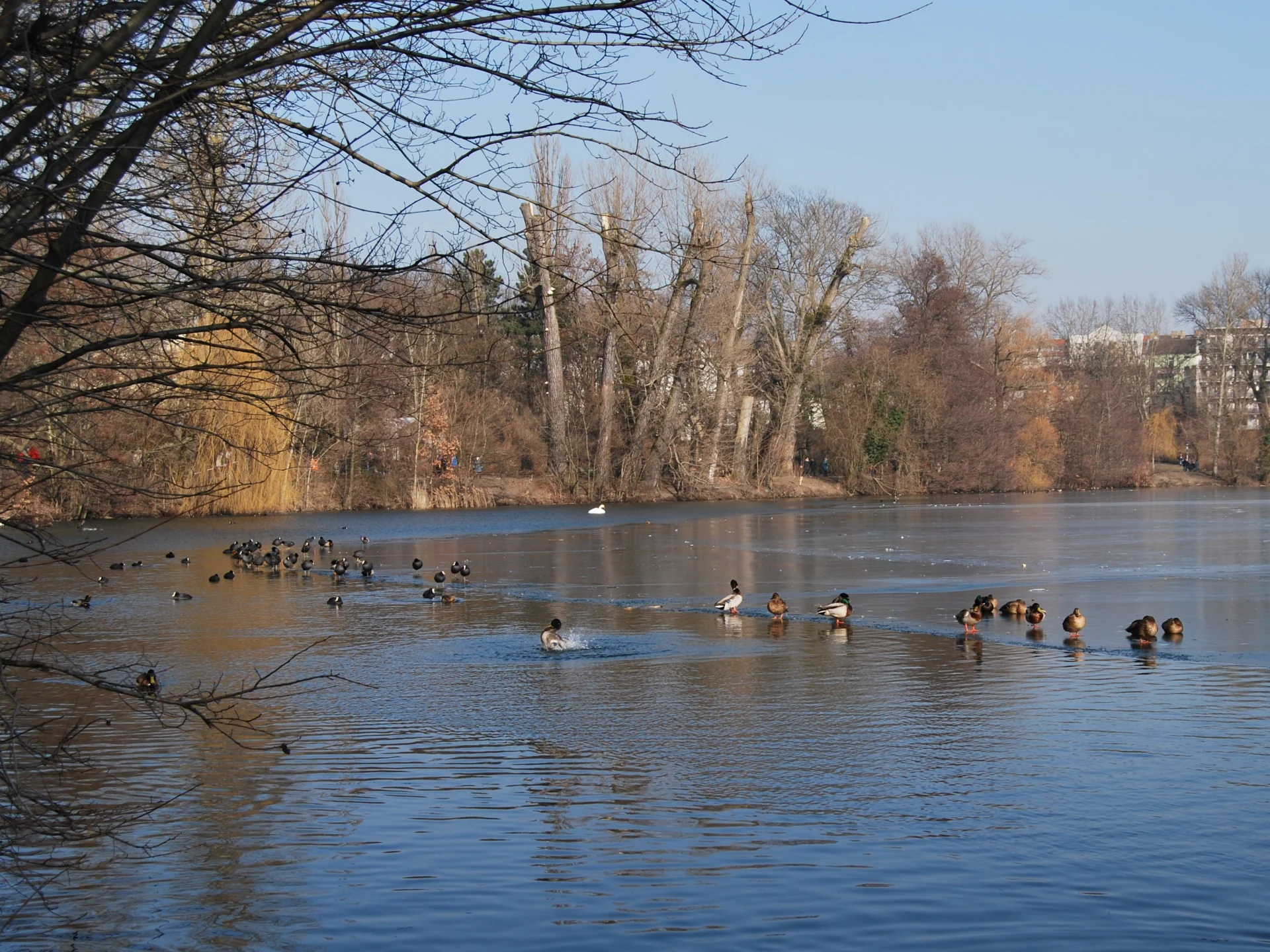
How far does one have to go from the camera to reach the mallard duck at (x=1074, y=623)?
46.8 ft

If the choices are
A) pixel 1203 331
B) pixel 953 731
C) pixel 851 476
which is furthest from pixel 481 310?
pixel 1203 331

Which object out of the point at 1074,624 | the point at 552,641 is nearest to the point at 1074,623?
the point at 1074,624

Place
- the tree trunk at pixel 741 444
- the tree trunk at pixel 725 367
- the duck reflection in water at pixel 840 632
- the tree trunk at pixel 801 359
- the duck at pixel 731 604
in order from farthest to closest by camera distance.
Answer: the tree trunk at pixel 801 359 → the tree trunk at pixel 741 444 → the tree trunk at pixel 725 367 → the duck at pixel 731 604 → the duck reflection in water at pixel 840 632

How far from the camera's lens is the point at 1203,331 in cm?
7538

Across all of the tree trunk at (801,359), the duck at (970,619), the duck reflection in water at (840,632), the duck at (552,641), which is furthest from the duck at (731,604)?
the tree trunk at (801,359)

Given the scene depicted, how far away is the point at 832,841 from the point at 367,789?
3.04 meters

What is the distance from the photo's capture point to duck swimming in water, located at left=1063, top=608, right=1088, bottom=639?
1426 cm

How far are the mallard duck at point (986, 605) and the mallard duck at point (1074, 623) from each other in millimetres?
1193

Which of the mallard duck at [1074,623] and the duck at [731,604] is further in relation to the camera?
the duck at [731,604]

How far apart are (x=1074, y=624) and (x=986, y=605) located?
67.1 inches

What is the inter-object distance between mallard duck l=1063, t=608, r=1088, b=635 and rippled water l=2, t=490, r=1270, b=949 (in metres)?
0.25

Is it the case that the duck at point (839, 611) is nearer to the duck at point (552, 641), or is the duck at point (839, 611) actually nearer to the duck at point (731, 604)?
the duck at point (731, 604)

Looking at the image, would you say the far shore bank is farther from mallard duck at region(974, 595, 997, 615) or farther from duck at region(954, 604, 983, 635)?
duck at region(954, 604, 983, 635)

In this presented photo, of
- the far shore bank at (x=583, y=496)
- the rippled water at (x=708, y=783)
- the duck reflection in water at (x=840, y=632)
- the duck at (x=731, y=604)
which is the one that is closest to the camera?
the rippled water at (x=708, y=783)
